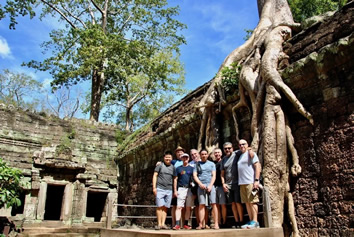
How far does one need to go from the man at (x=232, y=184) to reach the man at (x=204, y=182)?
18 centimetres

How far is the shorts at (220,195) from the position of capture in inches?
182

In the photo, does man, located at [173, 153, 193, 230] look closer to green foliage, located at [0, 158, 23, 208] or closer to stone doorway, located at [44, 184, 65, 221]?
green foliage, located at [0, 158, 23, 208]

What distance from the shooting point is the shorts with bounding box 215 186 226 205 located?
15.2ft

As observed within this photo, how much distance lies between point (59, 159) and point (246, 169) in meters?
8.11

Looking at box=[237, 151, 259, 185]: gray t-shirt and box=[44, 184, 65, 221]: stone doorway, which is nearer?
box=[237, 151, 259, 185]: gray t-shirt

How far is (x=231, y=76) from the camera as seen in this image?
6.45 metres

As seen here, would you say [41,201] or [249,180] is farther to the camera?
[41,201]

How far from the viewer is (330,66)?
459 centimetres

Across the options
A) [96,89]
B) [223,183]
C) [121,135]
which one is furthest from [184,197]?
[96,89]

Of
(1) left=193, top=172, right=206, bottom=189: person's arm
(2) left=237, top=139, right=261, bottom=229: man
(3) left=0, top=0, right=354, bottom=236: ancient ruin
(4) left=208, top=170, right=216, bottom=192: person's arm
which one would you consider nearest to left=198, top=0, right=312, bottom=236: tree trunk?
(3) left=0, top=0, right=354, bottom=236: ancient ruin

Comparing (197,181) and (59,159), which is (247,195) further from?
(59,159)

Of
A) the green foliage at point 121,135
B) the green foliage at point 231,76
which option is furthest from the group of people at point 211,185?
the green foliage at point 121,135

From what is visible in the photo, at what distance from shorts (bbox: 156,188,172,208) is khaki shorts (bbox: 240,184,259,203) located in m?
1.18

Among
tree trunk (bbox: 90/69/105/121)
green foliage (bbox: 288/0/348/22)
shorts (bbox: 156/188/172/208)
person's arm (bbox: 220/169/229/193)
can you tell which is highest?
green foliage (bbox: 288/0/348/22)
